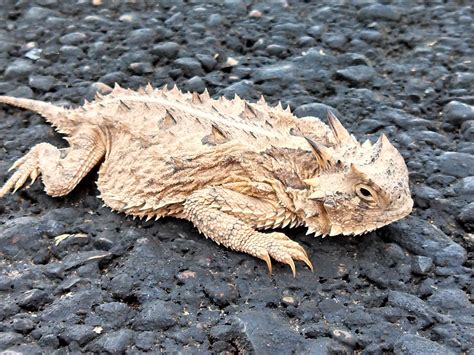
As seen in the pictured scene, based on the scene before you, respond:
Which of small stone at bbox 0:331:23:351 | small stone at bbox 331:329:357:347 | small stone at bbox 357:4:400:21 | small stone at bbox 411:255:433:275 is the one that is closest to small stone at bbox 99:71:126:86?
small stone at bbox 357:4:400:21

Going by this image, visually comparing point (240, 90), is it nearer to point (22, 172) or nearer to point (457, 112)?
point (457, 112)

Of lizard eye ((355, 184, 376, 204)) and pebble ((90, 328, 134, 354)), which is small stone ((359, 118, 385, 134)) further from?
pebble ((90, 328, 134, 354))

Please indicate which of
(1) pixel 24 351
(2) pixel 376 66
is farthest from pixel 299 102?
(1) pixel 24 351

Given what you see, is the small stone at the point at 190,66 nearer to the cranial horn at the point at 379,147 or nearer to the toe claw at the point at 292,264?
the cranial horn at the point at 379,147

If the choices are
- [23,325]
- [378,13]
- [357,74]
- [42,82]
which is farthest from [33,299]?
[378,13]

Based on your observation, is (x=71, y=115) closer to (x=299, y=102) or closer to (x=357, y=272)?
(x=299, y=102)

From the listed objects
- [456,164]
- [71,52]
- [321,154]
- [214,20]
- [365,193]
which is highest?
[321,154]

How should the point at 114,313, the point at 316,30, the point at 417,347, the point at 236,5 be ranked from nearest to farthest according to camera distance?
the point at 417,347 → the point at 114,313 → the point at 316,30 → the point at 236,5
